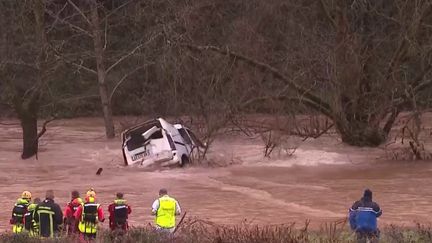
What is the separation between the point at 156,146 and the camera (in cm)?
2442

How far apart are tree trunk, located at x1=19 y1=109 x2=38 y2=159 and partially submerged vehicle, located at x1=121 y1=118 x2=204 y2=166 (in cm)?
583

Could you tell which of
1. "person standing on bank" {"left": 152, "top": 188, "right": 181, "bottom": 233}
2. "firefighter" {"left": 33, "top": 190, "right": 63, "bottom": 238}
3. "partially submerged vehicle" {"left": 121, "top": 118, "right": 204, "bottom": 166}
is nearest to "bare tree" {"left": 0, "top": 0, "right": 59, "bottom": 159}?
"partially submerged vehicle" {"left": 121, "top": 118, "right": 204, "bottom": 166}

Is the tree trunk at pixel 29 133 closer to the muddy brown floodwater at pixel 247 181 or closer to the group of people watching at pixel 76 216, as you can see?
the muddy brown floodwater at pixel 247 181

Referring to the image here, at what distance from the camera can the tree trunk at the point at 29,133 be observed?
2947 cm

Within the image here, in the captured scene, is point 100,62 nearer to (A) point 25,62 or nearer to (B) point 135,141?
(A) point 25,62

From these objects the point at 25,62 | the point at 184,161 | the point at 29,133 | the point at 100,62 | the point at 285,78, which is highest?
the point at 100,62

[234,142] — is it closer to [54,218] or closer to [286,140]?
[286,140]

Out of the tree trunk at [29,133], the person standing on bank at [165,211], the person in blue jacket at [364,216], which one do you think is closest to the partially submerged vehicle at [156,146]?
the tree trunk at [29,133]

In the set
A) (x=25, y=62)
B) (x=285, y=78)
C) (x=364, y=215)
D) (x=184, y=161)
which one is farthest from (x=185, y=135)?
(x=364, y=215)

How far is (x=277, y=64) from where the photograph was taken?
99.5ft

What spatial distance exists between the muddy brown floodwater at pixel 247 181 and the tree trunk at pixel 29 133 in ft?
1.53

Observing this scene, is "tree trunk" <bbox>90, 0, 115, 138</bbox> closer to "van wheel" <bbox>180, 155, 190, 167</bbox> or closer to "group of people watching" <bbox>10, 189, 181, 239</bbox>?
"van wheel" <bbox>180, 155, 190, 167</bbox>

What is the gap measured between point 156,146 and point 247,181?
3.21m

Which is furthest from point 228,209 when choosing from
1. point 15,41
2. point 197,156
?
point 15,41
